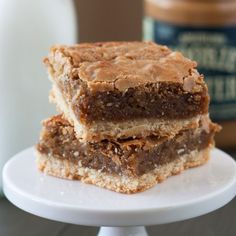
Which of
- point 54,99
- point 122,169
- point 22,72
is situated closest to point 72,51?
point 54,99

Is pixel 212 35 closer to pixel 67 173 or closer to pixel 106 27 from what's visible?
pixel 106 27

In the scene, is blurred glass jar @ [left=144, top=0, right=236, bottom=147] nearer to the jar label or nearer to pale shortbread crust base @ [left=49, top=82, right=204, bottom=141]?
the jar label

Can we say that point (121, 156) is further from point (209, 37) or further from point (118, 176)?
point (209, 37)

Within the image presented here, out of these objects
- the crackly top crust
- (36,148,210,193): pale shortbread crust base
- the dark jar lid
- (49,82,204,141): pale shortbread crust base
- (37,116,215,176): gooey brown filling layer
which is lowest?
(36,148,210,193): pale shortbread crust base

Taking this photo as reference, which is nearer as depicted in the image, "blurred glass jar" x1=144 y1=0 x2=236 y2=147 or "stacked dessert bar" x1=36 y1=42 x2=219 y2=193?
"stacked dessert bar" x1=36 y1=42 x2=219 y2=193

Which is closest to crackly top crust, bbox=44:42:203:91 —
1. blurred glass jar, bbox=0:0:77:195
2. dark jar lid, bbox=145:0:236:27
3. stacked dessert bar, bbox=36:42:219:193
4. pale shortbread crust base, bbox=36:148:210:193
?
stacked dessert bar, bbox=36:42:219:193

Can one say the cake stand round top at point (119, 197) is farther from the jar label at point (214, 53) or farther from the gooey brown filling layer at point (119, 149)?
the jar label at point (214, 53)
